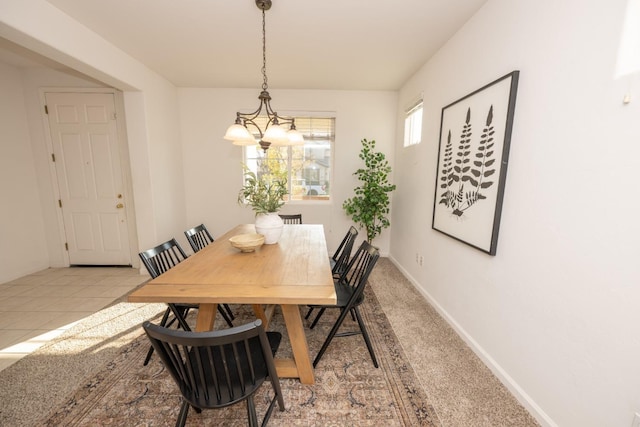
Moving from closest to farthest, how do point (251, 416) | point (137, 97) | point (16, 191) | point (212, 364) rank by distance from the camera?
point (212, 364) < point (251, 416) < point (137, 97) < point (16, 191)

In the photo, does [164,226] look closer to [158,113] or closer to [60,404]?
[158,113]

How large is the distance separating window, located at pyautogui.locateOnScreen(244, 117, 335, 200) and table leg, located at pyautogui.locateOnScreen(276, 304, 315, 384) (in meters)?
2.73

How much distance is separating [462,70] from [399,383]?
102 inches

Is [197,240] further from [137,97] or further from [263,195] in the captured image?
[137,97]

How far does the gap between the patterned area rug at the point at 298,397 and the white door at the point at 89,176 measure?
2341mm

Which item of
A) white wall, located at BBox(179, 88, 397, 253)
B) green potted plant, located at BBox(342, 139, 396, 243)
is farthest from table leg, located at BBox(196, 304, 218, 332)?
white wall, located at BBox(179, 88, 397, 253)

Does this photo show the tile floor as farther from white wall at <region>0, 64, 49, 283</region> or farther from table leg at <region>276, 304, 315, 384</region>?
table leg at <region>276, 304, 315, 384</region>

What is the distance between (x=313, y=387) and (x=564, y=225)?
1730 millimetres

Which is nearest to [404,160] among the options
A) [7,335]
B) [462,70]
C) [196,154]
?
[462,70]

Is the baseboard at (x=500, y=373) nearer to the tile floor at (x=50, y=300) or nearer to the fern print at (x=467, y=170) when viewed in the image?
the fern print at (x=467, y=170)

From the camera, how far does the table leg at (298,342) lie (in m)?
1.54

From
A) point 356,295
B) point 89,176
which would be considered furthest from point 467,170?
point 89,176

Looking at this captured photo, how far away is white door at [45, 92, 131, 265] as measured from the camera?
3.32 m

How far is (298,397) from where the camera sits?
1530 mm
